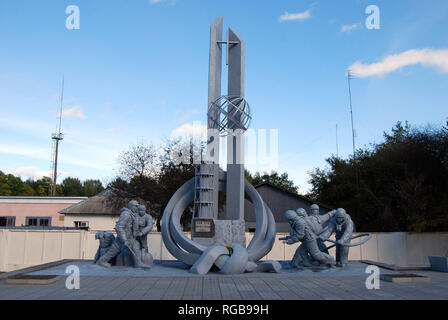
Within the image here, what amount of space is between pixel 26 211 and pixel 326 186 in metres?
24.4

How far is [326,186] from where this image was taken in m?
29.9

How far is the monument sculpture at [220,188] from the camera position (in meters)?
12.2

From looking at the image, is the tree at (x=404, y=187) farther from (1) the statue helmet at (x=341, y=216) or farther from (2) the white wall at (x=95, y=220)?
(2) the white wall at (x=95, y=220)

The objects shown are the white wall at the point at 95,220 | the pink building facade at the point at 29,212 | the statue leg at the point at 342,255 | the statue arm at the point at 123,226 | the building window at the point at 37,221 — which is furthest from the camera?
the building window at the point at 37,221

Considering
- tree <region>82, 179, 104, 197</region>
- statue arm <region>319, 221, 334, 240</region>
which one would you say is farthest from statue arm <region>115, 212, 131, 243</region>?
tree <region>82, 179, 104, 197</region>

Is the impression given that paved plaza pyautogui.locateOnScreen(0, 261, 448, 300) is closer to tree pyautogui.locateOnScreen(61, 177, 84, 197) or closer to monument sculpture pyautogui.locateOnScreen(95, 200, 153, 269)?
monument sculpture pyautogui.locateOnScreen(95, 200, 153, 269)

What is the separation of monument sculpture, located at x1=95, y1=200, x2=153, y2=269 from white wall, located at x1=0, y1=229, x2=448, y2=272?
5.93m

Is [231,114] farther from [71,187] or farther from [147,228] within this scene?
[71,187]

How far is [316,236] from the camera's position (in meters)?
11.4

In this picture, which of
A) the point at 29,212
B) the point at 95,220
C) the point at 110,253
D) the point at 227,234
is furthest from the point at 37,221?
the point at 227,234

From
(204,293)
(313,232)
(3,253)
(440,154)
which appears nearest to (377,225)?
(440,154)

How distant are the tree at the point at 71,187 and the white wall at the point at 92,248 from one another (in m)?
50.2

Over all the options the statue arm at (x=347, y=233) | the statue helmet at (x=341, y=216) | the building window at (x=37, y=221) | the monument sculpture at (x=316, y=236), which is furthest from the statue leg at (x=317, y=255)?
the building window at (x=37, y=221)

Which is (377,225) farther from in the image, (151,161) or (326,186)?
(151,161)
